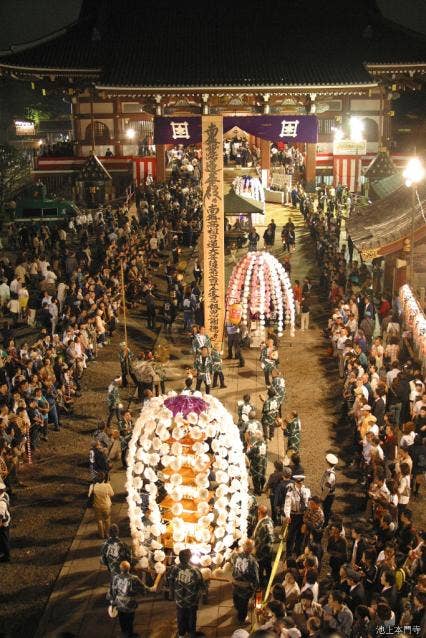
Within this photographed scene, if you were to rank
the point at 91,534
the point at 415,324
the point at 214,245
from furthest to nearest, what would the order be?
the point at 214,245, the point at 415,324, the point at 91,534

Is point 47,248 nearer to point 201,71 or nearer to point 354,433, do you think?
point 201,71

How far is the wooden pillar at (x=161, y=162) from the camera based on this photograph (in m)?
40.6

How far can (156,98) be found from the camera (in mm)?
27672

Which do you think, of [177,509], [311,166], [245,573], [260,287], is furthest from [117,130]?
[245,573]

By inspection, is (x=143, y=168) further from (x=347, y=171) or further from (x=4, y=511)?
(x=4, y=511)

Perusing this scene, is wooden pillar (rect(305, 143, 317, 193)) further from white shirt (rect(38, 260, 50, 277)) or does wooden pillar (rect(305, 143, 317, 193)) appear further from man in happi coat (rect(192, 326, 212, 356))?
Result: man in happi coat (rect(192, 326, 212, 356))

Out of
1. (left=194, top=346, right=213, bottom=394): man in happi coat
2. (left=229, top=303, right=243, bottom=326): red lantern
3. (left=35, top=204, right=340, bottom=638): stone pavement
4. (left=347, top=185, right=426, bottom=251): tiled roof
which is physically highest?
(left=347, top=185, right=426, bottom=251): tiled roof

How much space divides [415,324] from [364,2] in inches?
1121

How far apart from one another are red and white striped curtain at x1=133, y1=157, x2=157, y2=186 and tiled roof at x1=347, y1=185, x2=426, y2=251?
14449 millimetres

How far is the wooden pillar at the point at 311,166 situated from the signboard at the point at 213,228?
19168 mm

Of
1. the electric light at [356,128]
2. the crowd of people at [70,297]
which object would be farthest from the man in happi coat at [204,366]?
the electric light at [356,128]

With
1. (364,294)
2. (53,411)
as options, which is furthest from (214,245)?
(53,411)

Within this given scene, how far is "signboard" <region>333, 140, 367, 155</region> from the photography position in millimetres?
36969

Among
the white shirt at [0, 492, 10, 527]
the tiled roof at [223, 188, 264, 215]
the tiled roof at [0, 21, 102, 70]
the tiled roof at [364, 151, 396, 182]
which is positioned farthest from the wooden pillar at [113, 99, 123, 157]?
the white shirt at [0, 492, 10, 527]
